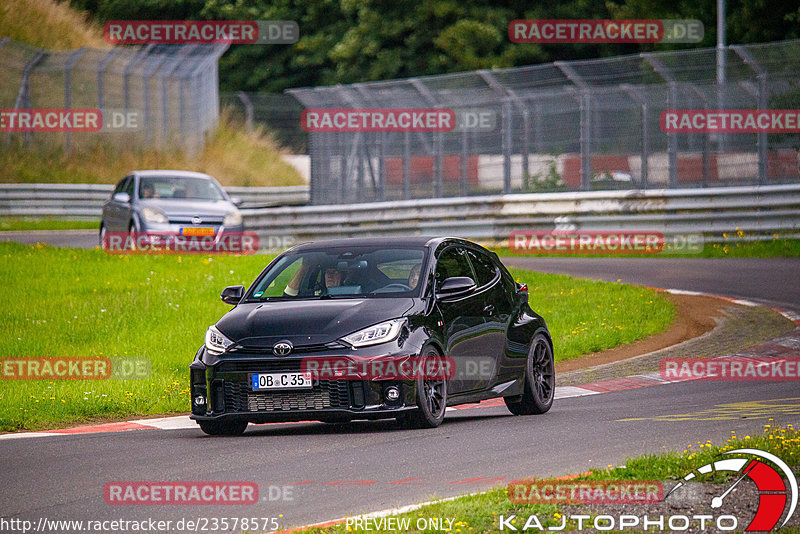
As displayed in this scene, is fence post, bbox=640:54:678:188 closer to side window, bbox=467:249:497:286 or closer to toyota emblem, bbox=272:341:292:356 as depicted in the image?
side window, bbox=467:249:497:286

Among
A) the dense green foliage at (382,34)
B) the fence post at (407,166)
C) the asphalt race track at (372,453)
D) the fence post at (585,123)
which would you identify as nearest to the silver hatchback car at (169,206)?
the fence post at (407,166)

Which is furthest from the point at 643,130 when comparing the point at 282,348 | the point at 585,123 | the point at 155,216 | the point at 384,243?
the point at 282,348

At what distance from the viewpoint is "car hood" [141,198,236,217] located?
2483 centimetres

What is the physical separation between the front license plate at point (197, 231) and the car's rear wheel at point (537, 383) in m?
14.2

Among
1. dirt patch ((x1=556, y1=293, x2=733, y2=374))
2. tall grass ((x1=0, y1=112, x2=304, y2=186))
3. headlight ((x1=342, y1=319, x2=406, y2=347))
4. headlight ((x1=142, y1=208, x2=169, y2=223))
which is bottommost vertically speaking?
dirt patch ((x1=556, y1=293, x2=733, y2=374))

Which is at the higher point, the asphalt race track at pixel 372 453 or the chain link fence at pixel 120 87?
the chain link fence at pixel 120 87

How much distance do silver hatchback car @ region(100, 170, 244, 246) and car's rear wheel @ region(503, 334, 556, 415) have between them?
14236 mm

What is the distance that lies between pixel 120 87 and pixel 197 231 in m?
17.3

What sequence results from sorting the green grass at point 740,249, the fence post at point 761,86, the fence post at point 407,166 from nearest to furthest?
the green grass at point 740,249 < the fence post at point 761,86 < the fence post at point 407,166

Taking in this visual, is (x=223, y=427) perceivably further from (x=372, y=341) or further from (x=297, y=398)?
(x=372, y=341)

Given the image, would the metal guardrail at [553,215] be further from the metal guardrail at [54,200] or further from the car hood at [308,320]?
the car hood at [308,320]

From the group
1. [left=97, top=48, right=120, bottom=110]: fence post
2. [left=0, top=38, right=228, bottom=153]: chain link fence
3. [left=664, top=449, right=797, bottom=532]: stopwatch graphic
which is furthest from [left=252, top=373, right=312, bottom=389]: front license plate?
[left=97, top=48, right=120, bottom=110]: fence post

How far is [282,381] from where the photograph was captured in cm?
961

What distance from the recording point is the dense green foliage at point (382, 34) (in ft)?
164
